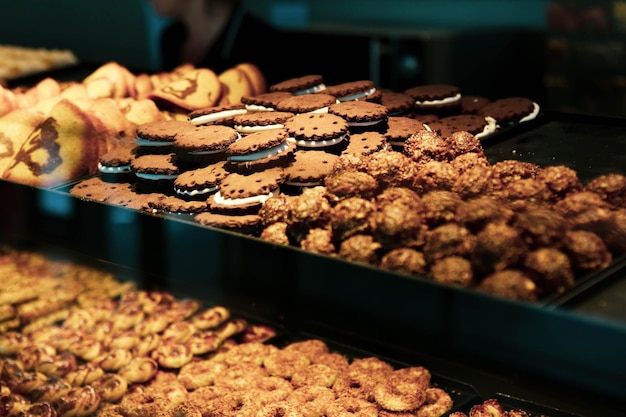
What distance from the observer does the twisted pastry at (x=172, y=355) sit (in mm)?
2092

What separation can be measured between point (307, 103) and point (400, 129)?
253mm

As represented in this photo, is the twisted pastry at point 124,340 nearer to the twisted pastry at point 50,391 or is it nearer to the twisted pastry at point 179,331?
the twisted pastry at point 179,331

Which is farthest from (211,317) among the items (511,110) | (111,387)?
(511,110)

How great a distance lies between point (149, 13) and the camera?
147 inches

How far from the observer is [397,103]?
2154mm

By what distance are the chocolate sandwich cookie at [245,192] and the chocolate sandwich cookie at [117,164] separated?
1.13ft

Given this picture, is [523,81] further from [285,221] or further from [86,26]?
[285,221]

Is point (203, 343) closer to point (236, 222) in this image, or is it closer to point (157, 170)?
point (157, 170)

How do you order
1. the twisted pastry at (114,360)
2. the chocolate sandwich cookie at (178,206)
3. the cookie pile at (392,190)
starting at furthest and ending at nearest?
the twisted pastry at (114,360) → the chocolate sandwich cookie at (178,206) → the cookie pile at (392,190)

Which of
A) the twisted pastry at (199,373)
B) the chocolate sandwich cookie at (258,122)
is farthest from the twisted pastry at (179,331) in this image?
the chocolate sandwich cookie at (258,122)

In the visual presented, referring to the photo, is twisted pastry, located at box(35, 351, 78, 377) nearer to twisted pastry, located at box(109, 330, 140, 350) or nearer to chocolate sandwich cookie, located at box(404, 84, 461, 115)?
twisted pastry, located at box(109, 330, 140, 350)

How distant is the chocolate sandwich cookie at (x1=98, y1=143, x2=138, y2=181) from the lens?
1961 mm

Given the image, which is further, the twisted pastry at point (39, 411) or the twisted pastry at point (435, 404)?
the twisted pastry at point (39, 411)

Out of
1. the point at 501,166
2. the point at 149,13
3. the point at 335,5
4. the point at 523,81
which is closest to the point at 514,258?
the point at 501,166
